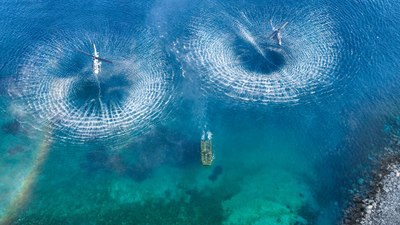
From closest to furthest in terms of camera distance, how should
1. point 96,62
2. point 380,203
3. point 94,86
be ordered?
point 380,203
point 94,86
point 96,62

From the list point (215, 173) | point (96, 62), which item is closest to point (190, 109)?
point (215, 173)

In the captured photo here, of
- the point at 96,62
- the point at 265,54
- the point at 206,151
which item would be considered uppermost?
the point at 265,54

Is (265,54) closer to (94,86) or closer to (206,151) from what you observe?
(206,151)

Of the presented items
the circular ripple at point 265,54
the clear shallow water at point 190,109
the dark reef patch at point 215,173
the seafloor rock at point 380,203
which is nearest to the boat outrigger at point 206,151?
the clear shallow water at point 190,109

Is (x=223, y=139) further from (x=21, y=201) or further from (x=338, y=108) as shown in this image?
(x=21, y=201)

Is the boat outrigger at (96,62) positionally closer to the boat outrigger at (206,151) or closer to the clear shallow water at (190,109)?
the clear shallow water at (190,109)

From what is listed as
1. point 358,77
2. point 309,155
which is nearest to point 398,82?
point 358,77

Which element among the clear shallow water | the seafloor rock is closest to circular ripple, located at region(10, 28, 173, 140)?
the clear shallow water

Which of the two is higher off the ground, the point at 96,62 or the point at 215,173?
the point at 96,62

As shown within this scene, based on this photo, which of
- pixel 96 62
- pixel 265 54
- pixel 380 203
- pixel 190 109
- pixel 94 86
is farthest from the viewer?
pixel 265 54
